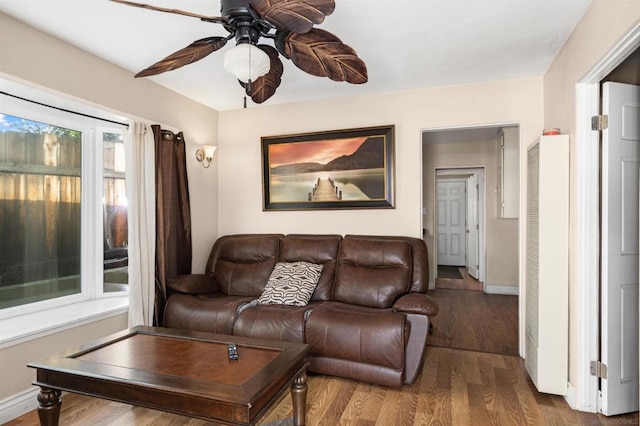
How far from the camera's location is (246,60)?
1596 millimetres

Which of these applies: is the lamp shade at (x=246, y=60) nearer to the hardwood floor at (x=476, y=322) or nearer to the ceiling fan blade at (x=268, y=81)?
the ceiling fan blade at (x=268, y=81)

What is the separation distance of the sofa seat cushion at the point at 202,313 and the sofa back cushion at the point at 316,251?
622mm

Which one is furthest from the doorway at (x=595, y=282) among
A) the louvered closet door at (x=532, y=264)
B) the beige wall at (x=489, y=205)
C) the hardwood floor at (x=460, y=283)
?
the hardwood floor at (x=460, y=283)

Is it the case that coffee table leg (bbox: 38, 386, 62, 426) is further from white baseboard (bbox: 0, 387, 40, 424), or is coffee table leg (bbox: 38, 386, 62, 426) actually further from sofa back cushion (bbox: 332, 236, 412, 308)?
sofa back cushion (bbox: 332, 236, 412, 308)

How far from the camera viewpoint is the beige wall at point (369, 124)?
327 centimetres

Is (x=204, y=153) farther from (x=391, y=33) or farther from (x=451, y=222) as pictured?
(x=451, y=222)

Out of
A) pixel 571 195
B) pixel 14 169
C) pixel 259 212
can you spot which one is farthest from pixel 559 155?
pixel 14 169

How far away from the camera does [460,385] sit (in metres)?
2.62

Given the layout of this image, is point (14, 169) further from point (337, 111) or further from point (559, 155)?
point (559, 155)

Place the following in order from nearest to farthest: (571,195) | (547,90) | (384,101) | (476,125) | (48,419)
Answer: (48,419) → (571,195) → (547,90) → (476,125) → (384,101)

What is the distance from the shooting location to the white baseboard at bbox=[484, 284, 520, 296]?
549 centimetres

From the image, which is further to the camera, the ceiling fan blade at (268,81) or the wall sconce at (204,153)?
the wall sconce at (204,153)

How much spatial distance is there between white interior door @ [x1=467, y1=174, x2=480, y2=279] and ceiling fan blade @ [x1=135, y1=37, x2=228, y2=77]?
554cm

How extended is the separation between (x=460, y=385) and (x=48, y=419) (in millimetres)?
2510
